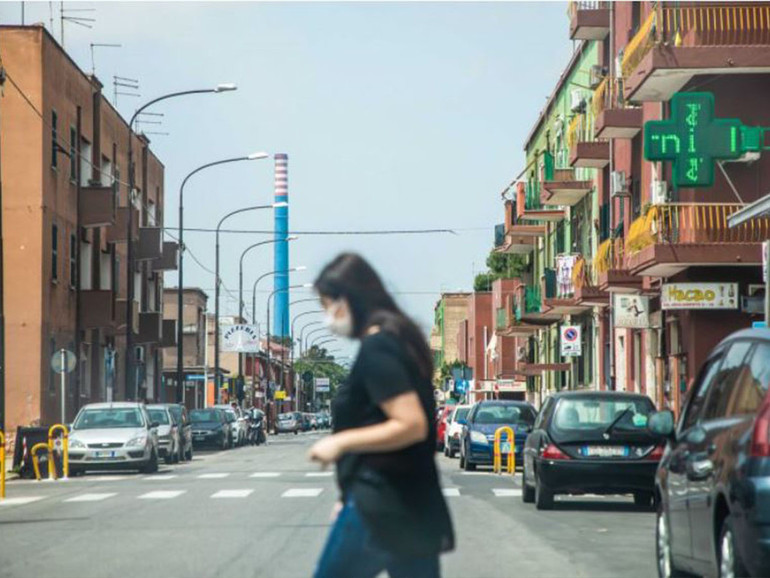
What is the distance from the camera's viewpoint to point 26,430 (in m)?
34.8

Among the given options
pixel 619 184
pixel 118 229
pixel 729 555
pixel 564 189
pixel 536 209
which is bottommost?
pixel 729 555

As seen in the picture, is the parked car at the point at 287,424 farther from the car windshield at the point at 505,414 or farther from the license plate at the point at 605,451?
the license plate at the point at 605,451

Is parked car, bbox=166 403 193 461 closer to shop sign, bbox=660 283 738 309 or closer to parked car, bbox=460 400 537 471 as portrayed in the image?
parked car, bbox=460 400 537 471

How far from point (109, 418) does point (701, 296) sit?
42.5 feet

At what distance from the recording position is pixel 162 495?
999 inches

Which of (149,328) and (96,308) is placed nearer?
(96,308)

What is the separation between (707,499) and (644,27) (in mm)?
23584

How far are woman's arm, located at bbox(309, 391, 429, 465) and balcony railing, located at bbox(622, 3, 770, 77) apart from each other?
24.7m

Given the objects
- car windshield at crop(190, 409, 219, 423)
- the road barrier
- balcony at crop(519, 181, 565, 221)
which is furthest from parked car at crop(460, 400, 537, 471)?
car windshield at crop(190, 409, 219, 423)

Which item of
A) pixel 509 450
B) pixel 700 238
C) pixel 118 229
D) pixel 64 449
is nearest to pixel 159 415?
pixel 64 449

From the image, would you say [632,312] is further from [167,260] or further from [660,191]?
[167,260]

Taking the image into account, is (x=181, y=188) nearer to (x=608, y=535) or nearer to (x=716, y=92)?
(x=716, y=92)

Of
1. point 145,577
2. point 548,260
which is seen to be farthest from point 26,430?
point 548,260

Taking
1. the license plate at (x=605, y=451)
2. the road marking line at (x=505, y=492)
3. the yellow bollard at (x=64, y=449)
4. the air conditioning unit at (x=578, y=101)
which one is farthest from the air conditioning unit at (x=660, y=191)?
the air conditioning unit at (x=578, y=101)
